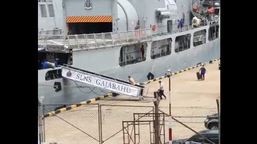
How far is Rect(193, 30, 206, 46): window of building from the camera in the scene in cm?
3281

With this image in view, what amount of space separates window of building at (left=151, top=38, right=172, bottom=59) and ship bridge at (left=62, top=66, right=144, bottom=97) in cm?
833

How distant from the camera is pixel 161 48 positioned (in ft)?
91.6

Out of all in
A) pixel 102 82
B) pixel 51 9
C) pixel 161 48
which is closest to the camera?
pixel 102 82

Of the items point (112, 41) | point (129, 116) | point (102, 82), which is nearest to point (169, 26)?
point (112, 41)

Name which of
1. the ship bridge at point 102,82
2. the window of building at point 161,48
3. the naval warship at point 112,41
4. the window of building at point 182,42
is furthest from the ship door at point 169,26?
the ship bridge at point 102,82

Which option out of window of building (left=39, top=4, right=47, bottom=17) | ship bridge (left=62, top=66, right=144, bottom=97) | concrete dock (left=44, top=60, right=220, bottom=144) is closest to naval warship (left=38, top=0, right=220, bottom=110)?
window of building (left=39, top=4, right=47, bottom=17)

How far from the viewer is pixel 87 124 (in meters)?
13.8

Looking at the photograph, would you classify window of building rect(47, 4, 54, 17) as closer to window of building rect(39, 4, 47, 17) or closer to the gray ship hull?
window of building rect(39, 4, 47, 17)

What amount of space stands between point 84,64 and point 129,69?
3581 millimetres

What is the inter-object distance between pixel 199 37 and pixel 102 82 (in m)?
16.5

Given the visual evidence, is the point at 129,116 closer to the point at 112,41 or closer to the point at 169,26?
the point at 112,41
